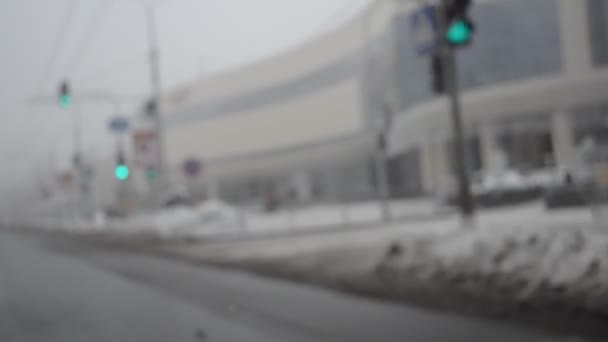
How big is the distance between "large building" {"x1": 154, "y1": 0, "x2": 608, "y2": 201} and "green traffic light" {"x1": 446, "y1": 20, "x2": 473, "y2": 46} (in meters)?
5.09

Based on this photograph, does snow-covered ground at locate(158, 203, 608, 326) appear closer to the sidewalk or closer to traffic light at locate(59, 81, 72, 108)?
the sidewalk

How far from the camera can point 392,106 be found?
49531 millimetres

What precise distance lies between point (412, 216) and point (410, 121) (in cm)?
1674

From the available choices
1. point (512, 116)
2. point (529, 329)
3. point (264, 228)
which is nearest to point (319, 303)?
point (529, 329)

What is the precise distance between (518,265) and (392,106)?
40.7 meters

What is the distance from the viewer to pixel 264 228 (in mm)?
30953

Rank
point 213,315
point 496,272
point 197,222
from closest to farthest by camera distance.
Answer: point 496,272 < point 213,315 < point 197,222

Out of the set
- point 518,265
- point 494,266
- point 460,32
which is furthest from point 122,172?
point 518,265

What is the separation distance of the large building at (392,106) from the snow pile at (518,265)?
4434 millimetres

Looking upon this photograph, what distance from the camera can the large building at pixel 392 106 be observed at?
29.9 m

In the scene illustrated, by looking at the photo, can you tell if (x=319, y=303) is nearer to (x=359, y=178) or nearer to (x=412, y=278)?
(x=412, y=278)

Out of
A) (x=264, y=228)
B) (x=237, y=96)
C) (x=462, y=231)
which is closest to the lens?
(x=462, y=231)

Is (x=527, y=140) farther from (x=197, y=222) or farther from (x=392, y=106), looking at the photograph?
(x=392, y=106)

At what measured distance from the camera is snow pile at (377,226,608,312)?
822 centimetres
